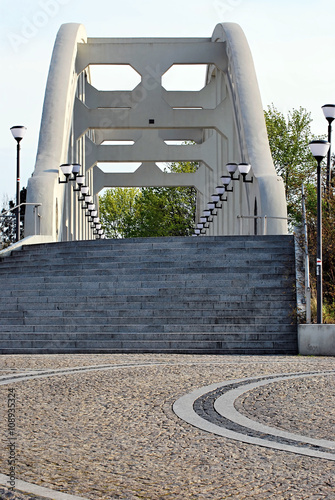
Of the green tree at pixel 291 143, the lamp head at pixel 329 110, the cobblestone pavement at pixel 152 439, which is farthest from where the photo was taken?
the green tree at pixel 291 143

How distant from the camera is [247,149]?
3294 cm

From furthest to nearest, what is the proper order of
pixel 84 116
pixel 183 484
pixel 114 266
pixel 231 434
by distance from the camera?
pixel 84 116, pixel 114 266, pixel 231 434, pixel 183 484

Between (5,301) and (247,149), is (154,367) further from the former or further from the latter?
(247,149)

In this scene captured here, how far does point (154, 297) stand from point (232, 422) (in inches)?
408

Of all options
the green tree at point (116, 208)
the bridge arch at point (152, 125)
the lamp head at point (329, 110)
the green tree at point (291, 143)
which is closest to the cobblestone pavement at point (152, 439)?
the lamp head at point (329, 110)

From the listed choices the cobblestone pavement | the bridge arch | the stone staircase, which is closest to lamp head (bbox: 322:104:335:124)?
the stone staircase

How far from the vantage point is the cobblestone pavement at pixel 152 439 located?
4.95m

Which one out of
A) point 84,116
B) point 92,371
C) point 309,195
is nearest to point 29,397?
point 92,371

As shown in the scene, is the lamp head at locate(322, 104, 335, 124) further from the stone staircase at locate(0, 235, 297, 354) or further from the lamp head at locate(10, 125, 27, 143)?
the lamp head at locate(10, 125, 27, 143)

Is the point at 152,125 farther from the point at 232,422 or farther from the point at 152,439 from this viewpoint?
the point at 152,439

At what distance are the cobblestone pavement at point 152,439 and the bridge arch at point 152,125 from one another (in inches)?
760

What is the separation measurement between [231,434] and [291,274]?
11909mm

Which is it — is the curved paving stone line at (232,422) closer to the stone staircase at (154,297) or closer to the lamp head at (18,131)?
the stone staircase at (154,297)

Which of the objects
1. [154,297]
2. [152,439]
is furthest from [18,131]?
[152,439]
